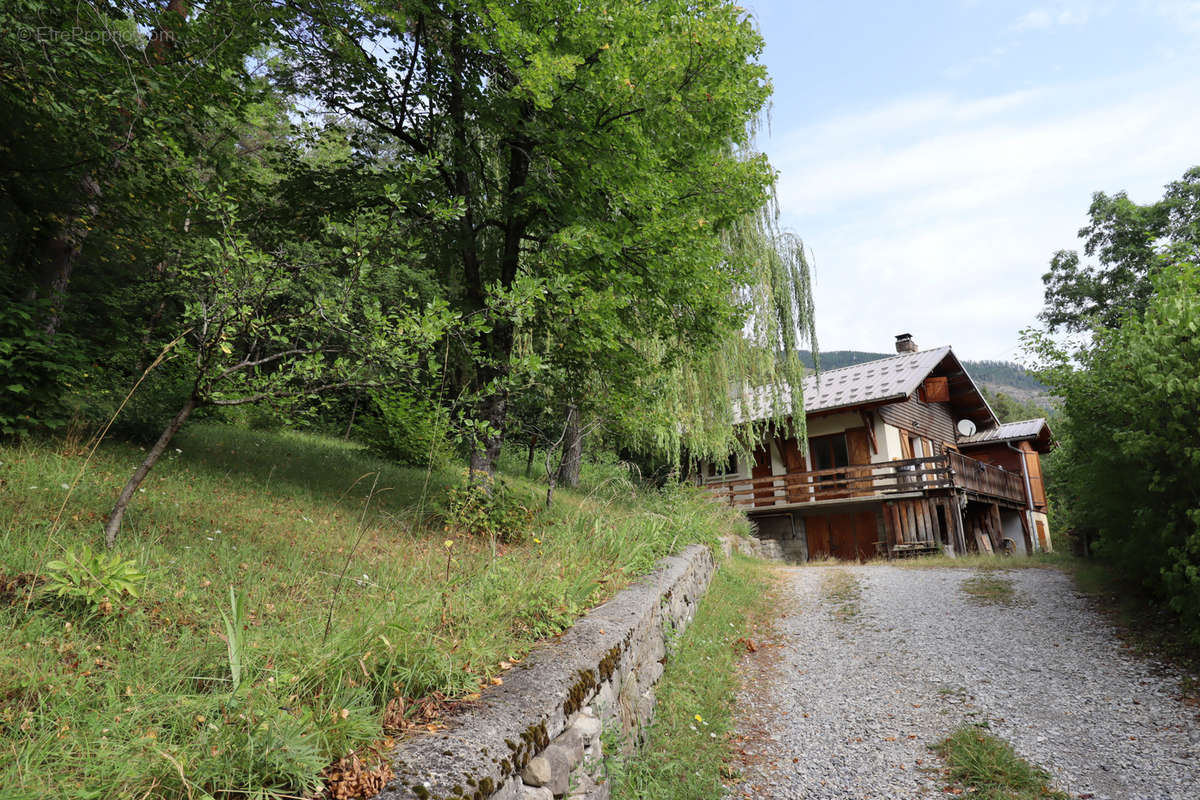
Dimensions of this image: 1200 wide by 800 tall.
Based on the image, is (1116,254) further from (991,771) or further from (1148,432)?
(991,771)

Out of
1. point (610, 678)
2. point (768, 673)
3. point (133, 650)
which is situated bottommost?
point (768, 673)

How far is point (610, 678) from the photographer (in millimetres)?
3656

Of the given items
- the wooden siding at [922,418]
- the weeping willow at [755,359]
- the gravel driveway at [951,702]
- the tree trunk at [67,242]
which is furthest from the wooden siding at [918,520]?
the tree trunk at [67,242]

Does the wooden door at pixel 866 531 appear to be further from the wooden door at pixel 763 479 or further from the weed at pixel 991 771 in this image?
the weed at pixel 991 771

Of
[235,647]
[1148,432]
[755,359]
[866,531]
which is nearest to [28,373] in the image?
[235,647]

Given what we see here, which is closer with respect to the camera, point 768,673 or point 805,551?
point 768,673

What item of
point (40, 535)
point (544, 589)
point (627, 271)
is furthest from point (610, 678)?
point (627, 271)

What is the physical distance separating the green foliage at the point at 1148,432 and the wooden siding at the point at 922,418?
37.0 ft

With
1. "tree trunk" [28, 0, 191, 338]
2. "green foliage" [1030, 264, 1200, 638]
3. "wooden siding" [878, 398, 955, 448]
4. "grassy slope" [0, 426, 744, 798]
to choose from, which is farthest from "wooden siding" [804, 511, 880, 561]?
"tree trunk" [28, 0, 191, 338]

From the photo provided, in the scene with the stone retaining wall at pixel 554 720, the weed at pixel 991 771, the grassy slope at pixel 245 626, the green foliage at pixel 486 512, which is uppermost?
the green foliage at pixel 486 512

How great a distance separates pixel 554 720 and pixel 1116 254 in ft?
83.9

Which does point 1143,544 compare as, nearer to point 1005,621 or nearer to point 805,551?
point 1005,621

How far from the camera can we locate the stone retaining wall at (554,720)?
6.74ft

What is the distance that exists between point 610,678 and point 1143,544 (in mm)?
5808
